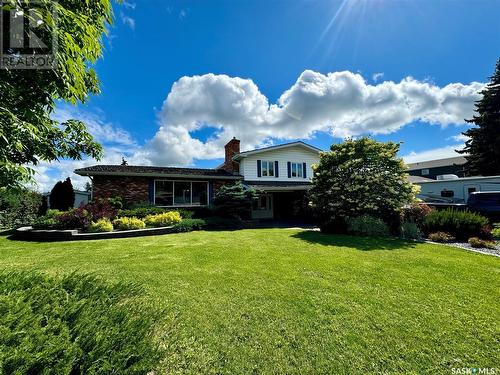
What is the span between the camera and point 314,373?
7.11ft

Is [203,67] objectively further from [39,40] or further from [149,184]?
[39,40]

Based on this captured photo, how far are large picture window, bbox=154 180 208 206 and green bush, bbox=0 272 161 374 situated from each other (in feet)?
39.5

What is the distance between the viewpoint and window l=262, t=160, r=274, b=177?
1802 cm

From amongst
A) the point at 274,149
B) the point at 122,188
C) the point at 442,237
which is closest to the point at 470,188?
the point at 442,237

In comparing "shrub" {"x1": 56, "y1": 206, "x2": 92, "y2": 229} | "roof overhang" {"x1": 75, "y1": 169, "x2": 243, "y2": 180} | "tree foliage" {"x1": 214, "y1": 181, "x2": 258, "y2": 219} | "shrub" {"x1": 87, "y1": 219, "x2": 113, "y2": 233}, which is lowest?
A: "shrub" {"x1": 87, "y1": 219, "x2": 113, "y2": 233}

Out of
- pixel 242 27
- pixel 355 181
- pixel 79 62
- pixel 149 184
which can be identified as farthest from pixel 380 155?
pixel 149 184

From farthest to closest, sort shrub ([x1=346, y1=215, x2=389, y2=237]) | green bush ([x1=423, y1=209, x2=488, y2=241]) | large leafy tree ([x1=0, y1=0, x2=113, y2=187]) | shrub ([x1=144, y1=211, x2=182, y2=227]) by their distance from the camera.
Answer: shrub ([x1=144, y1=211, x2=182, y2=227]) → shrub ([x1=346, y1=215, x2=389, y2=237]) → green bush ([x1=423, y1=209, x2=488, y2=241]) → large leafy tree ([x1=0, y1=0, x2=113, y2=187])

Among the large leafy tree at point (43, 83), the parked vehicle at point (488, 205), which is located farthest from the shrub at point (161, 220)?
the parked vehicle at point (488, 205)

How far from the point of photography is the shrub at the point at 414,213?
1025 cm

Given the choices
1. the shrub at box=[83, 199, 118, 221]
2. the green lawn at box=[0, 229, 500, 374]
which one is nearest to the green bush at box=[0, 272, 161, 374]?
the green lawn at box=[0, 229, 500, 374]

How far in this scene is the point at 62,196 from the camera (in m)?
15.9

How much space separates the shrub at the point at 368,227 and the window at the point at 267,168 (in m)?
9.01

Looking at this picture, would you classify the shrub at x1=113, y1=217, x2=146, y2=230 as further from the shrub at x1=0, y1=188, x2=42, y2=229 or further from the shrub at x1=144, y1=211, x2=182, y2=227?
the shrub at x1=0, y1=188, x2=42, y2=229

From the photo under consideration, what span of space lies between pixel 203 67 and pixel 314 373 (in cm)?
1408
